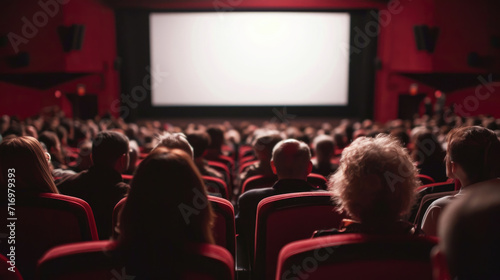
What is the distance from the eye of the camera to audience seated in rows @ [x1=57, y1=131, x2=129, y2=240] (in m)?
2.15

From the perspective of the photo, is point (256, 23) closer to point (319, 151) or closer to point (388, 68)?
point (388, 68)

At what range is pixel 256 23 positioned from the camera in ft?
37.2

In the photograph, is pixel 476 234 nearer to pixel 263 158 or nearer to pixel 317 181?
pixel 317 181

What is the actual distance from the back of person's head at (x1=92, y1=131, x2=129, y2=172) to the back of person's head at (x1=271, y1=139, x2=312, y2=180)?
2.90 feet

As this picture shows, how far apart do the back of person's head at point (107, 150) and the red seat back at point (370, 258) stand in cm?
154

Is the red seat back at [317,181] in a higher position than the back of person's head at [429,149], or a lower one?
lower

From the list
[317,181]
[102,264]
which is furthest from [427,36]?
[102,264]

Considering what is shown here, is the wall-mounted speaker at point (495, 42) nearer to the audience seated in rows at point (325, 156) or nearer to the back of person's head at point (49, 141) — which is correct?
the audience seated in rows at point (325, 156)

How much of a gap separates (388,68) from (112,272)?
36.8ft

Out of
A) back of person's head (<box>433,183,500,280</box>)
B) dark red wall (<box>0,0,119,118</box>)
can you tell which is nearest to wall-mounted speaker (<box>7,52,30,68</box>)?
dark red wall (<box>0,0,119,118</box>)

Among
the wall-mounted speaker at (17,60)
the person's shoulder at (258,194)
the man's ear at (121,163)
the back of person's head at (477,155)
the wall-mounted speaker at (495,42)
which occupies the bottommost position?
the person's shoulder at (258,194)

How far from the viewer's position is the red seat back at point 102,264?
1.04 meters

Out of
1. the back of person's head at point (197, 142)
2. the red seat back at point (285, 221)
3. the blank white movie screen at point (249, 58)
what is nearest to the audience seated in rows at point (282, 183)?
the red seat back at point (285, 221)

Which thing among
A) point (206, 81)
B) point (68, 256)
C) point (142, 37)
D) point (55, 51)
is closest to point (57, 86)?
point (55, 51)
